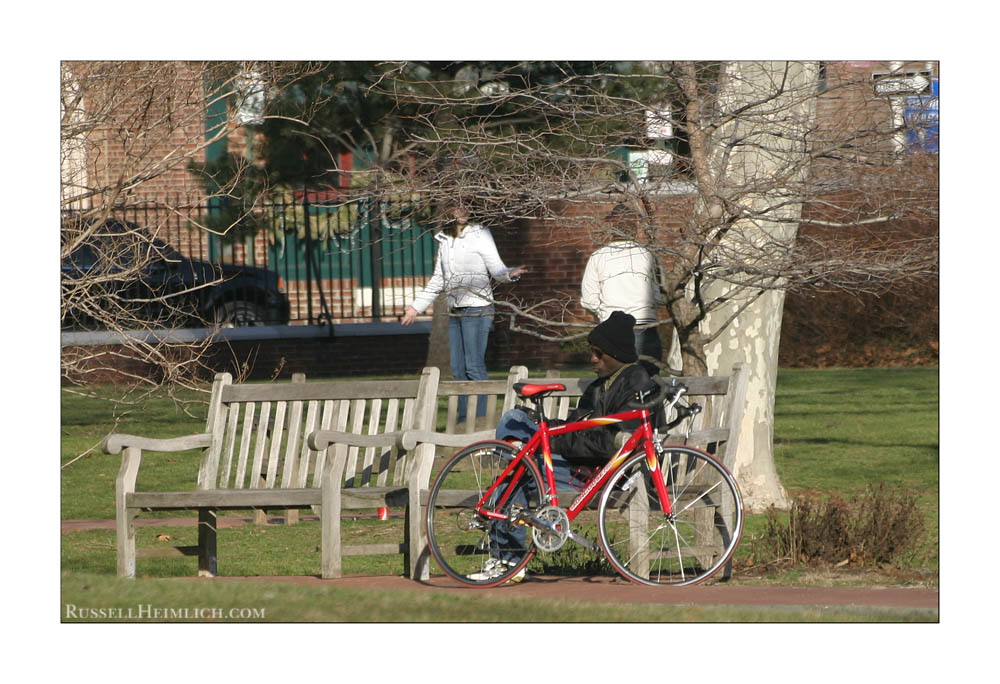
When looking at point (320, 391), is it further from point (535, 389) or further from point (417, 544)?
point (535, 389)

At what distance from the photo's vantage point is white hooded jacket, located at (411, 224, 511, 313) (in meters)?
9.51

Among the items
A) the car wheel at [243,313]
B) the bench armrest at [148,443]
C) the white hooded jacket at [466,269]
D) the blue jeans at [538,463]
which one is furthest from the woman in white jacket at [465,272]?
the car wheel at [243,313]

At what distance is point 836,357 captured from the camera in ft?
60.9

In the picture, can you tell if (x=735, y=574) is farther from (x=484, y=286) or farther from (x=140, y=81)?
(x=140, y=81)

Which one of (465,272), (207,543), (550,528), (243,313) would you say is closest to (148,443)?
(207,543)

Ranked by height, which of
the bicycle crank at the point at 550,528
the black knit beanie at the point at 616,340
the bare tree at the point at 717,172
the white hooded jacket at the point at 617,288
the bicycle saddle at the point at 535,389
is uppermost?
the bare tree at the point at 717,172

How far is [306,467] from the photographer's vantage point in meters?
7.72

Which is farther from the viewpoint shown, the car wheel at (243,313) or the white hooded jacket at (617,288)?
the car wheel at (243,313)

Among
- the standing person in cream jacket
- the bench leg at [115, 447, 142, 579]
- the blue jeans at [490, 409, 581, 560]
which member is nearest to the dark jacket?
the blue jeans at [490, 409, 581, 560]

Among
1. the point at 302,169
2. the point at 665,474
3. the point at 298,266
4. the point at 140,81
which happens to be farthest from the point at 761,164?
the point at 298,266

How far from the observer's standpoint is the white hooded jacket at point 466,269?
31.2 feet

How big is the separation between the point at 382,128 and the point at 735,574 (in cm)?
1000

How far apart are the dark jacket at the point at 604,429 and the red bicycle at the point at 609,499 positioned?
6cm

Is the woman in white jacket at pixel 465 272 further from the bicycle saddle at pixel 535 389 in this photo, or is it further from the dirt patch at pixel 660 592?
the dirt patch at pixel 660 592
